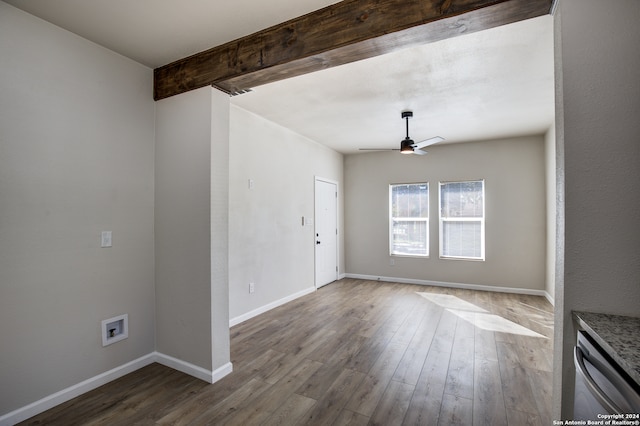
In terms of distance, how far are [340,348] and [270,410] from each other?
1.13 metres

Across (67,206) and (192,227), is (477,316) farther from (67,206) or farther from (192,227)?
(67,206)

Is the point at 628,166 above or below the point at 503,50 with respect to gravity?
below

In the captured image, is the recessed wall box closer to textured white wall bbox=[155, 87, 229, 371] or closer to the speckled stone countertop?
textured white wall bbox=[155, 87, 229, 371]

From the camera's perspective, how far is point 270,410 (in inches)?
83.6

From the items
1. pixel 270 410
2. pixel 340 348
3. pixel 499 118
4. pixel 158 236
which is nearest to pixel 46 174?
pixel 158 236

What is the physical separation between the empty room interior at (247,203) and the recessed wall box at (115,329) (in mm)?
20

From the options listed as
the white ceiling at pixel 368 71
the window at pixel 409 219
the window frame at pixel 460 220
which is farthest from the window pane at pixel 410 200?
the white ceiling at pixel 368 71

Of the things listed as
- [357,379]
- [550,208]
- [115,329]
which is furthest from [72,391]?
[550,208]

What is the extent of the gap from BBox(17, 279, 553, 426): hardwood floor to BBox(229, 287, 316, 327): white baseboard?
3.4 inches

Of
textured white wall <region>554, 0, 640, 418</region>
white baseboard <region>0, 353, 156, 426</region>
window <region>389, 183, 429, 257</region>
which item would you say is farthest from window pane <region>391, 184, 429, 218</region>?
white baseboard <region>0, 353, 156, 426</region>

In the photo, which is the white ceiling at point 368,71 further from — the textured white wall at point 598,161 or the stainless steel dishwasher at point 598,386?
the stainless steel dishwasher at point 598,386

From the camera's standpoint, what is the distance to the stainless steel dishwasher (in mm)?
913

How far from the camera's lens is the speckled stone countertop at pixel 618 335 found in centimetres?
93

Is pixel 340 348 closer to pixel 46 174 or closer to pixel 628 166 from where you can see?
pixel 628 166
